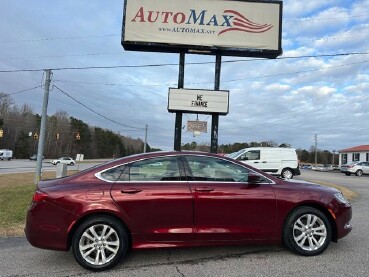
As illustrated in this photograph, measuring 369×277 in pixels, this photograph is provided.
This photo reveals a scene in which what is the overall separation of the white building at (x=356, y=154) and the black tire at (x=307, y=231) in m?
64.7

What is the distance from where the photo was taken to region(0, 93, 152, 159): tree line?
332 ft

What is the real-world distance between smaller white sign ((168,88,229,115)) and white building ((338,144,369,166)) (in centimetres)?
5607

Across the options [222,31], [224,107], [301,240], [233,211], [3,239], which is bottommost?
[3,239]

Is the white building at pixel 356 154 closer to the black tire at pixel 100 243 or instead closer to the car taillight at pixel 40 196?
the black tire at pixel 100 243

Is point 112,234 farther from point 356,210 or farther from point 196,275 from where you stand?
point 356,210

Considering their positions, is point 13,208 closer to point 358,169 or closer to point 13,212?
point 13,212

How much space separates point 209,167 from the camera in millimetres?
5562

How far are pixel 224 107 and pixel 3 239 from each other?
35.1 ft

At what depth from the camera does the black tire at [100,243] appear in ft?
16.4

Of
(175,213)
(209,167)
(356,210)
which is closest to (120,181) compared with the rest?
Result: (175,213)

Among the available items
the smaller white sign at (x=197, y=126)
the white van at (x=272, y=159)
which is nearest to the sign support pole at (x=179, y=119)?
the smaller white sign at (x=197, y=126)

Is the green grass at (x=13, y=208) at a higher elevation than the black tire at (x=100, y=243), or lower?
lower

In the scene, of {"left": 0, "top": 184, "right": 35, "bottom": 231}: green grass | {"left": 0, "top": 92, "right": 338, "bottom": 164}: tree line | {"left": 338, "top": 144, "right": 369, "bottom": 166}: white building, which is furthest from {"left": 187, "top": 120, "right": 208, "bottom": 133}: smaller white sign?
{"left": 0, "top": 92, "right": 338, "bottom": 164}: tree line

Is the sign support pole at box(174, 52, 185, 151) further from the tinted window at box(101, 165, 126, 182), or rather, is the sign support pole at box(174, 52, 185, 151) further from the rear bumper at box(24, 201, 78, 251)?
the rear bumper at box(24, 201, 78, 251)
